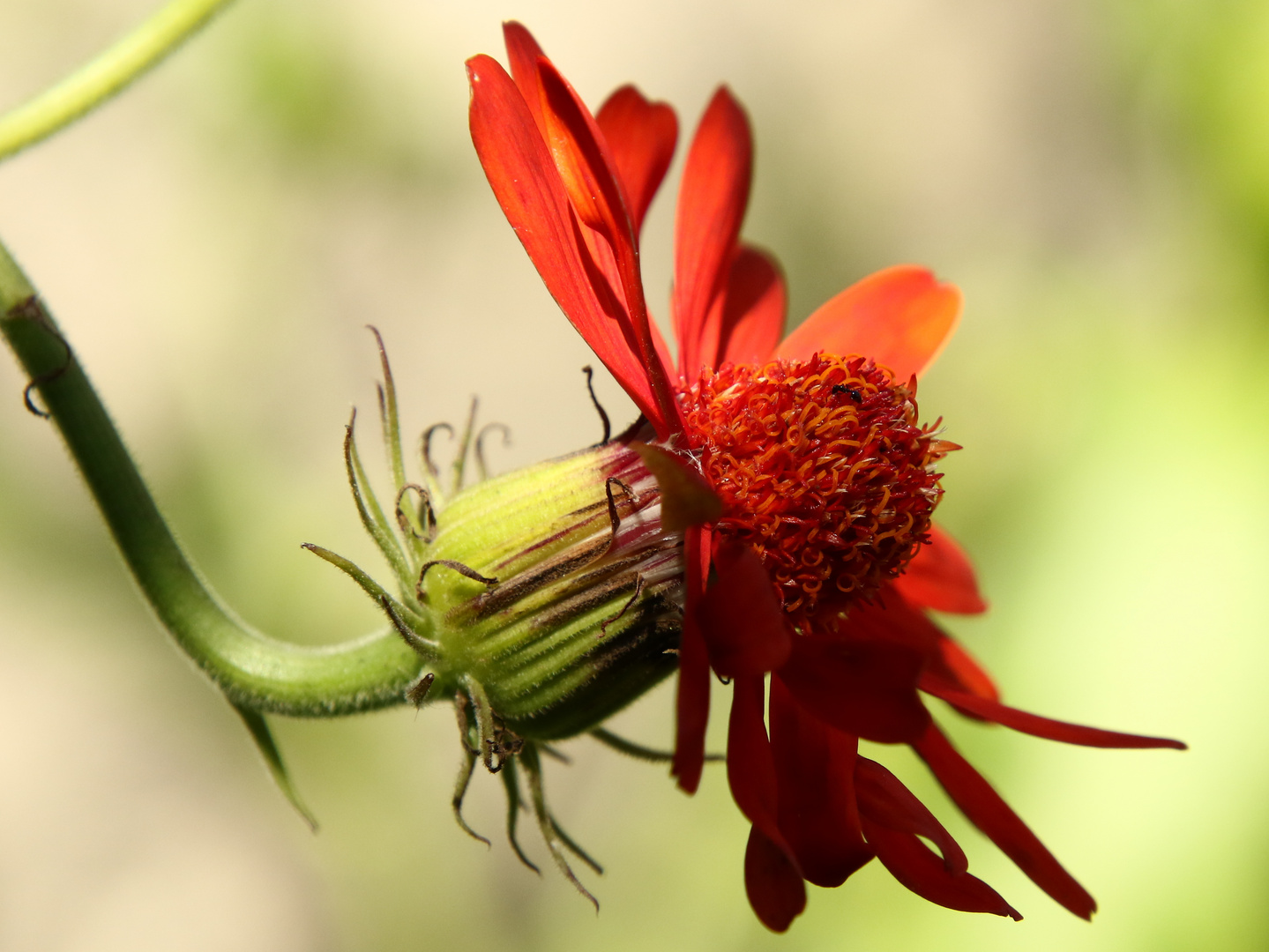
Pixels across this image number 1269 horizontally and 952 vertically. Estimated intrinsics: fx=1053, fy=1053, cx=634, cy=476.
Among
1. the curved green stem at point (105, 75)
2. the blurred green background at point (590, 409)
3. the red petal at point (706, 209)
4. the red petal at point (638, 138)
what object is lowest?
the blurred green background at point (590, 409)

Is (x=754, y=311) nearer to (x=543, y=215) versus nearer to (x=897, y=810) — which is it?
(x=543, y=215)

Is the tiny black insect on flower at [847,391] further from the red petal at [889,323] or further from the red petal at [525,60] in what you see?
the red petal at [525,60]

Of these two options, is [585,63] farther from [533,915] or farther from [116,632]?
[533,915]

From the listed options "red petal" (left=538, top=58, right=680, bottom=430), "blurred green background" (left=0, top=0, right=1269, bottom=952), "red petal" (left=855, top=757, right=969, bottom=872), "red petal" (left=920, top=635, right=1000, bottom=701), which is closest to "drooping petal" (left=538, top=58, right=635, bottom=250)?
"red petal" (left=538, top=58, right=680, bottom=430)

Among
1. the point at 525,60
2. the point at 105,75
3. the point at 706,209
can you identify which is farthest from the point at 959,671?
the point at 105,75

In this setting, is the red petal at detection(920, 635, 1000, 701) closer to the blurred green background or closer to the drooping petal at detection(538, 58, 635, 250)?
the drooping petal at detection(538, 58, 635, 250)

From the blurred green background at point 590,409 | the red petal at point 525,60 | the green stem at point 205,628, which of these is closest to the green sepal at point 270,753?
the green stem at point 205,628
